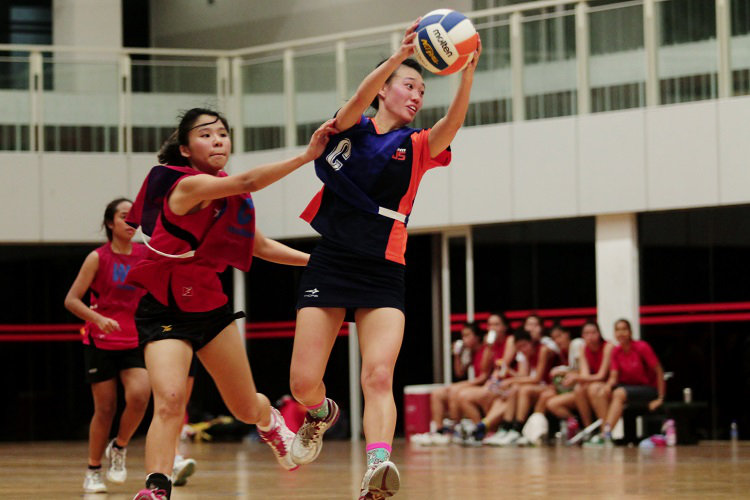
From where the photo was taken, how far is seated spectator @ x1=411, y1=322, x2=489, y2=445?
16.3 m

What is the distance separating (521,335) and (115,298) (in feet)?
26.5

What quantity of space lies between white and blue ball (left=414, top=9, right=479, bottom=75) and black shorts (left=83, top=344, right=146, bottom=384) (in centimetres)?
380

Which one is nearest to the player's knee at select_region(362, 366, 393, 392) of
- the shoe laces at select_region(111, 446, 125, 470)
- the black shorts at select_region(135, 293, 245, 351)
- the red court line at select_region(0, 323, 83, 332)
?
the black shorts at select_region(135, 293, 245, 351)

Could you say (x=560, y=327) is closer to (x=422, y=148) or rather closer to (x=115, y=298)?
(x=115, y=298)

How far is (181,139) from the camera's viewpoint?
253 inches

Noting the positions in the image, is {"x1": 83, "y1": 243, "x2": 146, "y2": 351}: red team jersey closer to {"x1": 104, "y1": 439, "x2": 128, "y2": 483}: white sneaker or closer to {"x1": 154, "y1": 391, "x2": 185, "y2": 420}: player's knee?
{"x1": 104, "y1": 439, "x2": 128, "y2": 483}: white sneaker

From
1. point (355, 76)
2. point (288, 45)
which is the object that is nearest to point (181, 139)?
point (355, 76)

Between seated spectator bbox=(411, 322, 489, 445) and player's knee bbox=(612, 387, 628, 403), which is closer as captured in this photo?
player's knee bbox=(612, 387, 628, 403)

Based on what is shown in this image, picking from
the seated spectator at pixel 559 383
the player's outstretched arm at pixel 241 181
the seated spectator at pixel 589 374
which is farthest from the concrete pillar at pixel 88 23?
the player's outstretched arm at pixel 241 181

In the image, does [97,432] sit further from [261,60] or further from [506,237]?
[261,60]

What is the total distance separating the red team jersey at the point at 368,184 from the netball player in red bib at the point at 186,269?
158mm

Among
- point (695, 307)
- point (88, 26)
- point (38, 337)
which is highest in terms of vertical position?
point (88, 26)

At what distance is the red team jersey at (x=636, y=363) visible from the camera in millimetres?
15055

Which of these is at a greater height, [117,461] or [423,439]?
[117,461]
